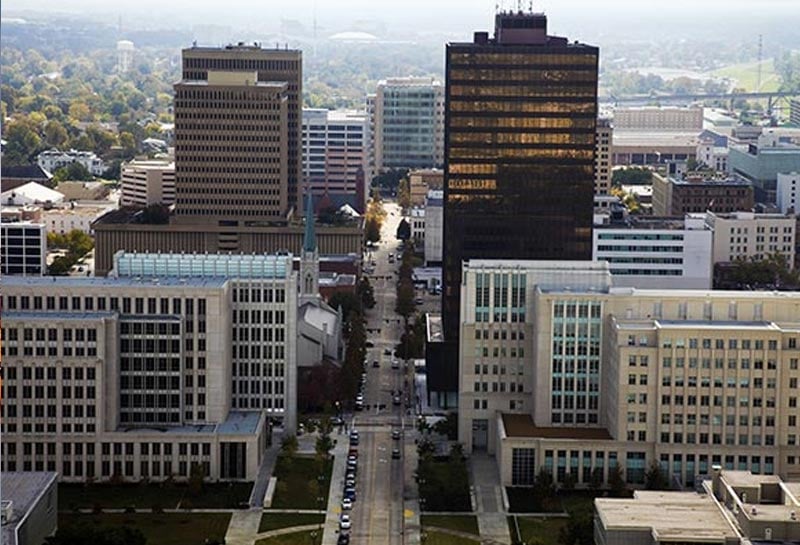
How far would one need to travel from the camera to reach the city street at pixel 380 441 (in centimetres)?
3672

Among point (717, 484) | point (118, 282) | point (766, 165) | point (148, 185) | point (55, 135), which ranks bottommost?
point (717, 484)

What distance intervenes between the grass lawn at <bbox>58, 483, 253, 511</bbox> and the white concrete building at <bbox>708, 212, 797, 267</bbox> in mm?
35684

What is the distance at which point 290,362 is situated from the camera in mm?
43500

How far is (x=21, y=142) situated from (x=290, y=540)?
280ft

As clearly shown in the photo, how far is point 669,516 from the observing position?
31500 millimetres

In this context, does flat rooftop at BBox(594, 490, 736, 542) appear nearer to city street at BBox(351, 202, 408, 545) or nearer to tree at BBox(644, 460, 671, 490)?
tree at BBox(644, 460, 671, 490)

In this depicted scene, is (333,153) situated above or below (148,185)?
above

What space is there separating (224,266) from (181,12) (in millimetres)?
64673

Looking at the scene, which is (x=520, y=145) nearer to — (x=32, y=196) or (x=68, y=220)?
(x=68, y=220)

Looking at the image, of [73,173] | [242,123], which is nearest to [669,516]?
[242,123]

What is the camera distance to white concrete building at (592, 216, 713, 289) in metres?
60.3

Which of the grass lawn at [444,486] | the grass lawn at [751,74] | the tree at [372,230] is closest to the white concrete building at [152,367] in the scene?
the grass lawn at [444,486]

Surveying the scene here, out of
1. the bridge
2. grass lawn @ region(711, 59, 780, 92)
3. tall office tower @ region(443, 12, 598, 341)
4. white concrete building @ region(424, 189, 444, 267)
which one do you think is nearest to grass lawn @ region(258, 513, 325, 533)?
tall office tower @ region(443, 12, 598, 341)

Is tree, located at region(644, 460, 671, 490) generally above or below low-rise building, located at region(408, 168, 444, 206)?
below
